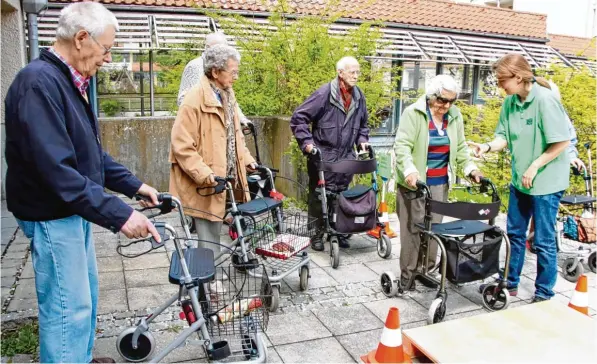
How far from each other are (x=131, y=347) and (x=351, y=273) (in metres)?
2.27

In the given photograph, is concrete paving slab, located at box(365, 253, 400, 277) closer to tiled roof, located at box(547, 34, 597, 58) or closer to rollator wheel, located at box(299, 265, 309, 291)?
rollator wheel, located at box(299, 265, 309, 291)

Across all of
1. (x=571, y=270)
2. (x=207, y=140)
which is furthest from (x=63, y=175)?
(x=571, y=270)

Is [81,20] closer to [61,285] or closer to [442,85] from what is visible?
[61,285]

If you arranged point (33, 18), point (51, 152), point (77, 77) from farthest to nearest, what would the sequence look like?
point (33, 18) < point (77, 77) < point (51, 152)

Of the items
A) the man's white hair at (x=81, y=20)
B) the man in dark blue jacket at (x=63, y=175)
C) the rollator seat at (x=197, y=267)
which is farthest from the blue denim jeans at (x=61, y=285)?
the man's white hair at (x=81, y=20)

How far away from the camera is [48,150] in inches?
87.4

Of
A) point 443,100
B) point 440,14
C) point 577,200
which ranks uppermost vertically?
point 440,14

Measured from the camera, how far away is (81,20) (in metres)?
2.36

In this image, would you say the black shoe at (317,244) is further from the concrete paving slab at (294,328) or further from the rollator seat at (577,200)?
the rollator seat at (577,200)

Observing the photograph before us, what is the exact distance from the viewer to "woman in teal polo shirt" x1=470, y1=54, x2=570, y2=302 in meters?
3.90

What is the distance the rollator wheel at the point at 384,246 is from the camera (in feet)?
17.4

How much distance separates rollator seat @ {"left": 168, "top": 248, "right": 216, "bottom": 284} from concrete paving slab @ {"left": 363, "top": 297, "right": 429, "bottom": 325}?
149cm

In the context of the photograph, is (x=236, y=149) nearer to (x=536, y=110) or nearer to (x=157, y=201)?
(x=157, y=201)

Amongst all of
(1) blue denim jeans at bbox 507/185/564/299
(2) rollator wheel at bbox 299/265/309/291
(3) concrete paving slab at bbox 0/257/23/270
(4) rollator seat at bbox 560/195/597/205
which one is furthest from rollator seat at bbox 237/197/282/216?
(4) rollator seat at bbox 560/195/597/205
